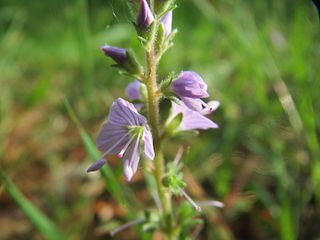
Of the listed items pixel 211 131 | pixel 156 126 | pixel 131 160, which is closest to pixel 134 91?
pixel 156 126

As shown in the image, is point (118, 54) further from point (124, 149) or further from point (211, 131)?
point (211, 131)

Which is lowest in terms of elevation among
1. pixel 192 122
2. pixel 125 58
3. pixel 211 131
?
pixel 211 131

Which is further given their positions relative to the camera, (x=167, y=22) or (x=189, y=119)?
(x=189, y=119)

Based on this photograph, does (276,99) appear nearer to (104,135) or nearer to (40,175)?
(40,175)

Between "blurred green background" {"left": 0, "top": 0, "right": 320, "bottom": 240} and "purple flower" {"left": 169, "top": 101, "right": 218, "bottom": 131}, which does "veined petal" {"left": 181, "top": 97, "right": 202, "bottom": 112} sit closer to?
"purple flower" {"left": 169, "top": 101, "right": 218, "bottom": 131}

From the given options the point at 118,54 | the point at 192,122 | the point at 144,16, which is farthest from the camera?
the point at 192,122

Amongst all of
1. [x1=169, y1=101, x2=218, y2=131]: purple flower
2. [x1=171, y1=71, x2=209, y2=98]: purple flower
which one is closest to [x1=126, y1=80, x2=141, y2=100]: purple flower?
[x1=169, y1=101, x2=218, y2=131]: purple flower
